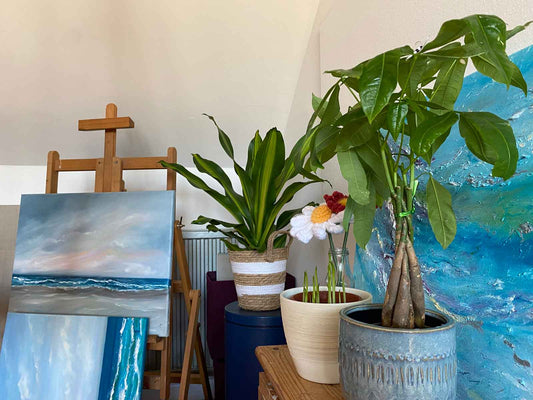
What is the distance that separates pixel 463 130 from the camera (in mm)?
492

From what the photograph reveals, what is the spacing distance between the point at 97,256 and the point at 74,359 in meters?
0.41

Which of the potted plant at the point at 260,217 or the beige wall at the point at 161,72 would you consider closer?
the potted plant at the point at 260,217

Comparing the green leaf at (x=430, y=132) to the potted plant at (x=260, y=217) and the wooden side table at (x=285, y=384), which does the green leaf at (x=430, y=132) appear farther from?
the potted plant at (x=260, y=217)

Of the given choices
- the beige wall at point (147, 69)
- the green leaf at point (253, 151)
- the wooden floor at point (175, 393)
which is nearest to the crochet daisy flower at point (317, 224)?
the green leaf at point (253, 151)

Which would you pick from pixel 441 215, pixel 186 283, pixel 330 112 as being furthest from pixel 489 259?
pixel 186 283

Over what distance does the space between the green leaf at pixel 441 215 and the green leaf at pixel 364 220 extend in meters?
0.09

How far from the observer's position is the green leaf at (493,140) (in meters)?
0.43

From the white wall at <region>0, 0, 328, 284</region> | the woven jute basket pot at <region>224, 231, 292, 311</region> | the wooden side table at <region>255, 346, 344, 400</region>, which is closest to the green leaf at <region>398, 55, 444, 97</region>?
the wooden side table at <region>255, 346, 344, 400</region>

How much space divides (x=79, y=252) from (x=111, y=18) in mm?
1085

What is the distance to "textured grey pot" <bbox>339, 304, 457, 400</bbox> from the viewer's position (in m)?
0.48

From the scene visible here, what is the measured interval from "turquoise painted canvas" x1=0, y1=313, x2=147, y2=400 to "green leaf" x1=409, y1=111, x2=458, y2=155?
133cm

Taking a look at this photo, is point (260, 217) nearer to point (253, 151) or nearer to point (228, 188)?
point (228, 188)

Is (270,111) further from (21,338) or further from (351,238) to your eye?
(21,338)

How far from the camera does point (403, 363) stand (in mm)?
485
